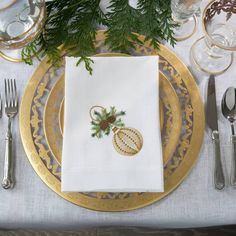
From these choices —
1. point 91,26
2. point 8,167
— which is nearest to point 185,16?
point 91,26

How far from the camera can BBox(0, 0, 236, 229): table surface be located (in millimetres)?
619

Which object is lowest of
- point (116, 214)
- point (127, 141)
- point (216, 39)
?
point (116, 214)

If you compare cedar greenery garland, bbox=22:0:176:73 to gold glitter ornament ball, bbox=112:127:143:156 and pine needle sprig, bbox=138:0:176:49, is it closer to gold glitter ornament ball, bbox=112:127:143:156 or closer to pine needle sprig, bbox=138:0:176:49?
pine needle sprig, bbox=138:0:176:49

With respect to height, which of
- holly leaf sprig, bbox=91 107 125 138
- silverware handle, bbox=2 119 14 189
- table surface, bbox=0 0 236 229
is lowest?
table surface, bbox=0 0 236 229

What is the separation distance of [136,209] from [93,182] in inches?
3.4

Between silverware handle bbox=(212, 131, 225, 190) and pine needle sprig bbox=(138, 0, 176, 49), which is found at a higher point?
pine needle sprig bbox=(138, 0, 176, 49)

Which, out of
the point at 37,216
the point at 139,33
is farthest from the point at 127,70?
the point at 37,216

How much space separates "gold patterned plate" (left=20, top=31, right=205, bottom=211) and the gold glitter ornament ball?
0.05m

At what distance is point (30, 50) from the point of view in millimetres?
661

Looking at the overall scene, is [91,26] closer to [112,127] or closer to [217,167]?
[112,127]

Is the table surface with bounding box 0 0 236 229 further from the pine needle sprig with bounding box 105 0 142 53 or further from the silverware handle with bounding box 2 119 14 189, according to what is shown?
the pine needle sprig with bounding box 105 0 142 53

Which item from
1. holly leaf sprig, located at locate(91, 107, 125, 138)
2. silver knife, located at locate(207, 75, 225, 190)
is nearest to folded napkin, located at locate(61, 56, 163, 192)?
holly leaf sprig, located at locate(91, 107, 125, 138)

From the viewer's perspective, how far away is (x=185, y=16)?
0.67 metres

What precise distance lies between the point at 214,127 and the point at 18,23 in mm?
400
